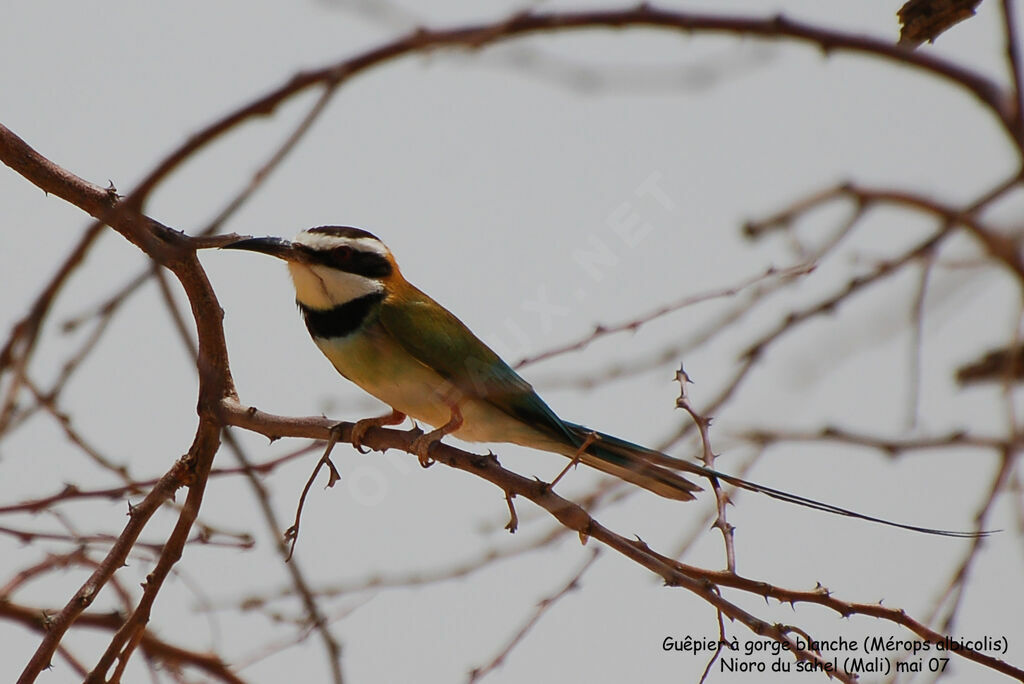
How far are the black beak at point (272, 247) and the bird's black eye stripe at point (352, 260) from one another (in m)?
0.05

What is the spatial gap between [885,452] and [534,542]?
1.06m

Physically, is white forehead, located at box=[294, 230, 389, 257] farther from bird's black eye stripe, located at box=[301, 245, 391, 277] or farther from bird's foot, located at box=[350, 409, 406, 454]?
bird's foot, located at box=[350, 409, 406, 454]

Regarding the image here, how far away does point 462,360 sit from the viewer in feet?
13.4

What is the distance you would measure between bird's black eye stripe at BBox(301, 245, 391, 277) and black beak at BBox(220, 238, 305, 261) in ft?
0.16

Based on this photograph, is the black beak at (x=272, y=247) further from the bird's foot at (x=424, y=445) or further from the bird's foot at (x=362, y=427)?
the bird's foot at (x=424, y=445)


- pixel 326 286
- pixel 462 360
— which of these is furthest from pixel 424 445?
pixel 326 286

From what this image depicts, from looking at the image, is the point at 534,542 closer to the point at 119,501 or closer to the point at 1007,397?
the point at 119,501

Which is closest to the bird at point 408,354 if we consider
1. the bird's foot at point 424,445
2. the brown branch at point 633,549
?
the bird's foot at point 424,445

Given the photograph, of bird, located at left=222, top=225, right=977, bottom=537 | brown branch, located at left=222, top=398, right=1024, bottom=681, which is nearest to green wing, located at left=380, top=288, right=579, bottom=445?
bird, located at left=222, top=225, right=977, bottom=537

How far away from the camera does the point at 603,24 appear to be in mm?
1663

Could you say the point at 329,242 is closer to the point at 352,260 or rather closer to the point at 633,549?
the point at 352,260

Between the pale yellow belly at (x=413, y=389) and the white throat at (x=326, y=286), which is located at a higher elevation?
the white throat at (x=326, y=286)

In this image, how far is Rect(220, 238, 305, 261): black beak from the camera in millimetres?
3867

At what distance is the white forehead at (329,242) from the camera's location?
4156mm
